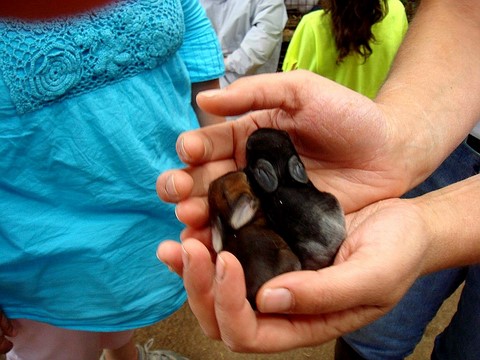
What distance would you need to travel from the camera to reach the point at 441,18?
1.43 m

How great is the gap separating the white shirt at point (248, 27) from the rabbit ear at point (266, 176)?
2.03 meters

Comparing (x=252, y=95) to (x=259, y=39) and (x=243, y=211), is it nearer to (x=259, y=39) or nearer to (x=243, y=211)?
(x=243, y=211)

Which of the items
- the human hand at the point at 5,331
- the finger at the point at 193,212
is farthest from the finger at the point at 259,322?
the human hand at the point at 5,331

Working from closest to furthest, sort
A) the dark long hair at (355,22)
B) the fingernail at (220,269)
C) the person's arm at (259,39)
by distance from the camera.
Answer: the fingernail at (220,269) < the dark long hair at (355,22) < the person's arm at (259,39)

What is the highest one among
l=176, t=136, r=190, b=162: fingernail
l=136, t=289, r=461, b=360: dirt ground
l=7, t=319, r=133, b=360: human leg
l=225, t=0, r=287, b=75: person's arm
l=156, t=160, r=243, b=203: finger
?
l=176, t=136, r=190, b=162: fingernail

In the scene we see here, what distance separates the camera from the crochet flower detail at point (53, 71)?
1.03 m

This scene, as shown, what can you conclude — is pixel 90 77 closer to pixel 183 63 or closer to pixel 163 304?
pixel 183 63

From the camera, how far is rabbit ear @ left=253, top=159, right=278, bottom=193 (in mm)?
1036

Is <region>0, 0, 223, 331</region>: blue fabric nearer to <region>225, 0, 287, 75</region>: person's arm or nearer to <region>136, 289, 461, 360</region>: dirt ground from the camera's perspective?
<region>136, 289, 461, 360</region>: dirt ground

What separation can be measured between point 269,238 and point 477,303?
722mm

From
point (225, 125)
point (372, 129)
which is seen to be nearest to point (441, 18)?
point (372, 129)

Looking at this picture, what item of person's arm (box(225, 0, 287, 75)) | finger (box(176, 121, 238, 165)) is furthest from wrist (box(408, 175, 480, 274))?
person's arm (box(225, 0, 287, 75))

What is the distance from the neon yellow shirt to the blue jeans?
81cm

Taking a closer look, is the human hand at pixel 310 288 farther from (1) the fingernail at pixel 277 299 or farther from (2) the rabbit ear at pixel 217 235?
(2) the rabbit ear at pixel 217 235
